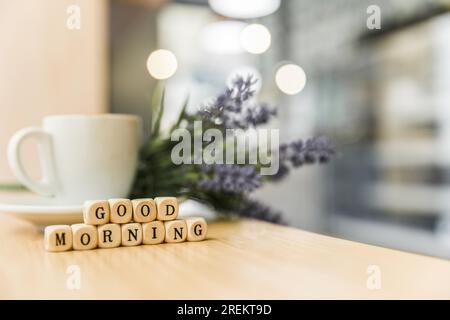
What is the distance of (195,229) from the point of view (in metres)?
0.52

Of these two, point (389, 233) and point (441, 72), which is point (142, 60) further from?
point (389, 233)

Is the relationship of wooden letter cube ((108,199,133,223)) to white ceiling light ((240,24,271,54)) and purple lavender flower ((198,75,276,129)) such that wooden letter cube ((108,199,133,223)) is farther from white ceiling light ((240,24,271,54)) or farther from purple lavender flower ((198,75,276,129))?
white ceiling light ((240,24,271,54))

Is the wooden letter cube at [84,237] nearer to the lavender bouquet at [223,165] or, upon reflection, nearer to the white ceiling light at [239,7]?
the lavender bouquet at [223,165]

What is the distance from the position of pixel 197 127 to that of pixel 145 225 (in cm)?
19

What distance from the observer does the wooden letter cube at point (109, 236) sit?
487mm

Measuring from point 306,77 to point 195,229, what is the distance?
8.36 feet

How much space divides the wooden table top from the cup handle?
98mm

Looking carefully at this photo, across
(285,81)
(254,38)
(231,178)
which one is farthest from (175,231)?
(285,81)

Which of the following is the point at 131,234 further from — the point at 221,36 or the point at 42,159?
the point at 221,36

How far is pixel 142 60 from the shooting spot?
1.83 metres

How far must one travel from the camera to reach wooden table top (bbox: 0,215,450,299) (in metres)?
0.32

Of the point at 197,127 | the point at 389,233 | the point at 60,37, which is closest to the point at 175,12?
the point at 60,37

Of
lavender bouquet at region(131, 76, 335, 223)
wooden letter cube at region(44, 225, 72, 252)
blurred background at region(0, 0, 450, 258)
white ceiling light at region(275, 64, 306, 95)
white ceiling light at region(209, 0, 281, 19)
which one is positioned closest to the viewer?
wooden letter cube at region(44, 225, 72, 252)

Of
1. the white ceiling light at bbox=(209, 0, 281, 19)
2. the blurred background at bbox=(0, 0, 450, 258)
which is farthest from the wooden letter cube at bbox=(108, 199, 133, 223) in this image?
the white ceiling light at bbox=(209, 0, 281, 19)
